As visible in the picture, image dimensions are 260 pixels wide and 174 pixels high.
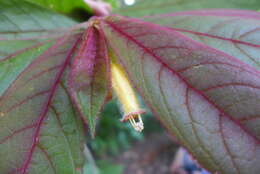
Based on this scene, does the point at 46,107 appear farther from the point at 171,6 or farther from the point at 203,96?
the point at 171,6

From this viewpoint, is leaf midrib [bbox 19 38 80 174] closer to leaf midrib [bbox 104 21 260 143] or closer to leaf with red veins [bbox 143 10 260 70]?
leaf midrib [bbox 104 21 260 143]

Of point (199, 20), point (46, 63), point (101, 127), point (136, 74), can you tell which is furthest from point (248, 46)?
point (101, 127)

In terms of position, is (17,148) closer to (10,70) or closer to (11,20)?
(10,70)

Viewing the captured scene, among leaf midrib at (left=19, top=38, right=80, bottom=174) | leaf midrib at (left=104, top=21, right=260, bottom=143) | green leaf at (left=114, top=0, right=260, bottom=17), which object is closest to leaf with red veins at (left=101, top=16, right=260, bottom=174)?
leaf midrib at (left=104, top=21, right=260, bottom=143)

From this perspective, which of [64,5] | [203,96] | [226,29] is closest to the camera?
[203,96]

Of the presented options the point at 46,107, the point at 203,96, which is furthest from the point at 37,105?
the point at 203,96

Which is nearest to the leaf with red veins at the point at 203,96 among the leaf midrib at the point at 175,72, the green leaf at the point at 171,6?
the leaf midrib at the point at 175,72
